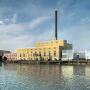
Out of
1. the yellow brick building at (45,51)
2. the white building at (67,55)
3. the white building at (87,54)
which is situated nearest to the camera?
the white building at (87,54)

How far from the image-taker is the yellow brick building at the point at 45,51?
14621cm

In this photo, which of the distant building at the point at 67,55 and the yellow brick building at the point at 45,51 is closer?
the distant building at the point at 67,55

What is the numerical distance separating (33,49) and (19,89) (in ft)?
428


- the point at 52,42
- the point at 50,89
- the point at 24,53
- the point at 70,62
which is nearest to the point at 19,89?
the point at 50,89

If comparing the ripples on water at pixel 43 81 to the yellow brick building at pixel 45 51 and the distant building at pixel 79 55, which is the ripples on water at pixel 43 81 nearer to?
the yellow brick building at pixel 45 51

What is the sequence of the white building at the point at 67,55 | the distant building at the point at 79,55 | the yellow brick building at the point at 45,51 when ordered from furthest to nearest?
the yellow brick building at the point at 45,51 → the distant building at the point at 79,55 → the white building at the point at 67,55

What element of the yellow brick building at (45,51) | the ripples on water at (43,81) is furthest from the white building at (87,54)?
the ripples on water at (43,81)

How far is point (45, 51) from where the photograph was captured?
500 feet

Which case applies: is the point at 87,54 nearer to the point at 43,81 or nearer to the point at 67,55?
the point at 67,55

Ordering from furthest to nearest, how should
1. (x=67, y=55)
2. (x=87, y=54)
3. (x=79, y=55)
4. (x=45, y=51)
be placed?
1. (x=45, y=51)
2. (x=79, y=55)
3. (x=67, y=55)
4. (x=87, y=54)

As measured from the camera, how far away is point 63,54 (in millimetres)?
142625

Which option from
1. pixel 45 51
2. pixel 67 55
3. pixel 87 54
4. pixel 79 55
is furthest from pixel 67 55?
pixel 45 51

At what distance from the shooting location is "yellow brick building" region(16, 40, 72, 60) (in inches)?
5756

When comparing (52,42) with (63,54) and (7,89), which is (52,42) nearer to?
(63,54)
